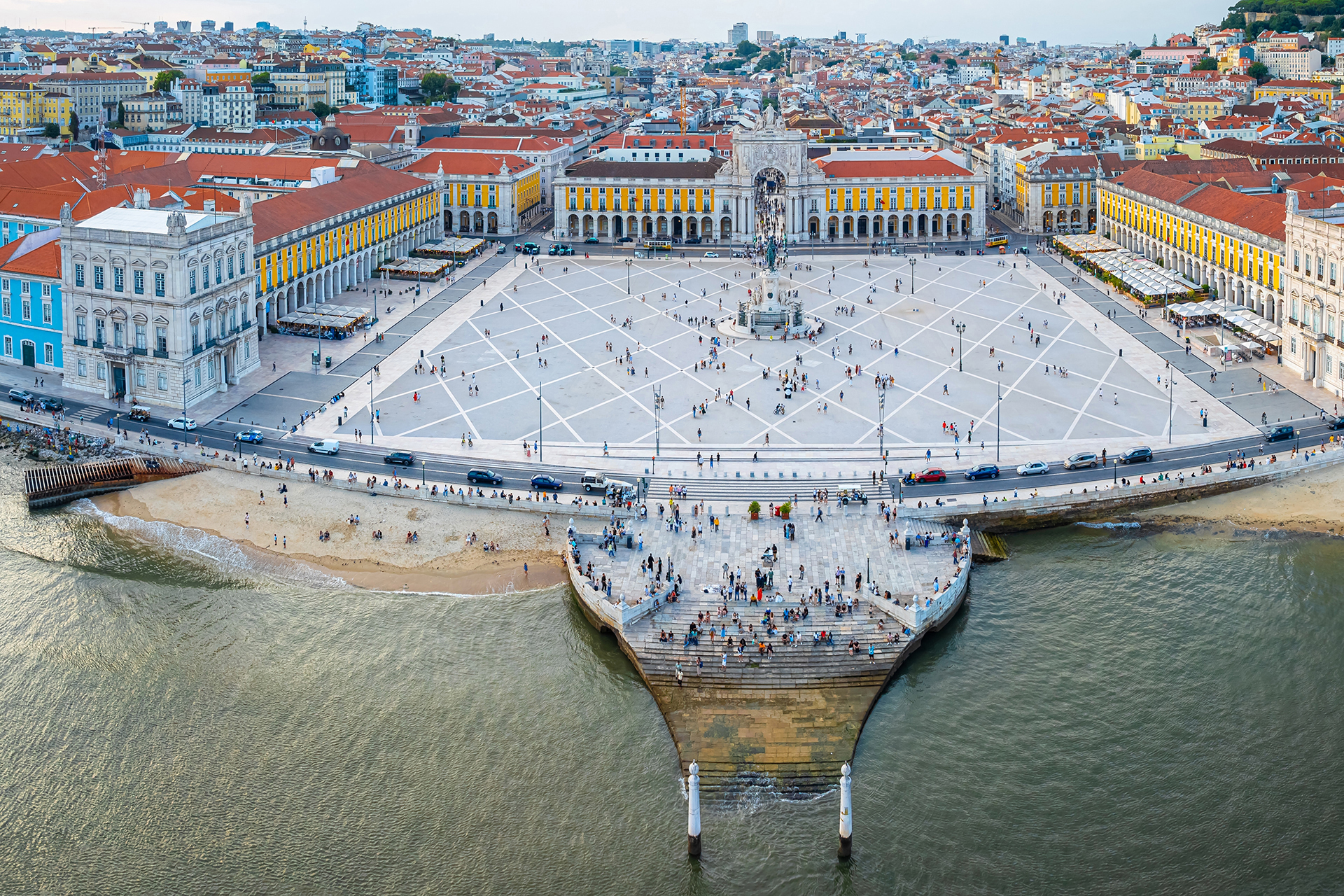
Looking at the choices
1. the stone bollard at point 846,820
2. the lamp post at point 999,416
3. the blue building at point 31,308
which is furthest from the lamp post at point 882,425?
the blue building at point 31,308

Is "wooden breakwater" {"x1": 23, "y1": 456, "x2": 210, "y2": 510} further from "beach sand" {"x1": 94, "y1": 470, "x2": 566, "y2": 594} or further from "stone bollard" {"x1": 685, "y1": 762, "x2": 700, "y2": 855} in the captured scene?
"stone bollard" {"x1": 685, "y1": 762, "x2": 700, "y2": 855}

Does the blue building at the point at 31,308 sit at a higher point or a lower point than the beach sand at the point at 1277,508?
higher

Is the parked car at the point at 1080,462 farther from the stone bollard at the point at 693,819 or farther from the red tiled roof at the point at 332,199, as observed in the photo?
the red tiled roof at the point at 332,199

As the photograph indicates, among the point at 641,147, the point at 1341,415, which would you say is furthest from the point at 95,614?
the point at 641,147

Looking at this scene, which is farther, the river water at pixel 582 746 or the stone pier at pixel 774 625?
the stone pier at pixel 774 625

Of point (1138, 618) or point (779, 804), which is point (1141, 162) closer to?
point (1138, 618)

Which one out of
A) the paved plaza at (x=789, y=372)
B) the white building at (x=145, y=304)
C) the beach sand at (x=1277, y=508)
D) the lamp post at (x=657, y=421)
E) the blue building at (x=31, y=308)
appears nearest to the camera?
the beach sand at (x=1277, y=508)

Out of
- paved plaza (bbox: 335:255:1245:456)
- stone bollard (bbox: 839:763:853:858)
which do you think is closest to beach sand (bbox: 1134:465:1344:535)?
paved plaza (bbox: 335:255:1245:456)
